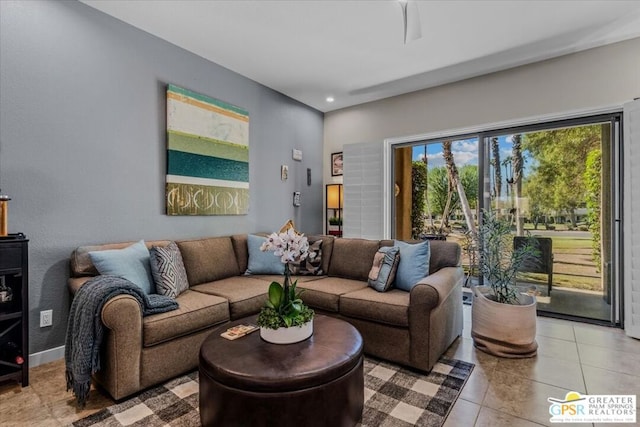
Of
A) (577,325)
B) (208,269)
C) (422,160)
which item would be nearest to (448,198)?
(422,160)

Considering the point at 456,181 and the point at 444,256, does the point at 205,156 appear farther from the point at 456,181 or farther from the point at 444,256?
the point at 456,181

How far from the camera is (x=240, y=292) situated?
9.00 feet

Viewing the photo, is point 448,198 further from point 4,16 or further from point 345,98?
point 4,16

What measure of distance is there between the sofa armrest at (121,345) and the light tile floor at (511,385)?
149 mm

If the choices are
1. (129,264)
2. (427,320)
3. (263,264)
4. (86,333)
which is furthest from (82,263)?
(427,320)

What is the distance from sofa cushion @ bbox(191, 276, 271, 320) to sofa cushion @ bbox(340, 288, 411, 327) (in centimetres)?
71

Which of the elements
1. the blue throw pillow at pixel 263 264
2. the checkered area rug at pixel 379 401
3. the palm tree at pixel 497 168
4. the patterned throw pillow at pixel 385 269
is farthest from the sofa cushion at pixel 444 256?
the blue throw pillow at pixel 263 264

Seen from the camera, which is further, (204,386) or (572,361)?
(572,361)

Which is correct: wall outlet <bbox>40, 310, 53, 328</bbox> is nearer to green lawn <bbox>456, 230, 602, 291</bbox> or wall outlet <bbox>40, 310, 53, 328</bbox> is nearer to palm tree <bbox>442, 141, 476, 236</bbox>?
green lawn <bbox>456, 230, 602, 291</bbox>

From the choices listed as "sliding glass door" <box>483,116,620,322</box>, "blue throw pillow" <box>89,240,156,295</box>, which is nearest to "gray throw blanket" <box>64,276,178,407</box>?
"blue throw pillow" <box>89,240,156,295</box>

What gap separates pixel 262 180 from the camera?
13.7ft

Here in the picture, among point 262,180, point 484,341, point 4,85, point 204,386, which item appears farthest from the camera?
point 262,180

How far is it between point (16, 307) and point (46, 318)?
365 millimetres

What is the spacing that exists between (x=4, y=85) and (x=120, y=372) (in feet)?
6.85
